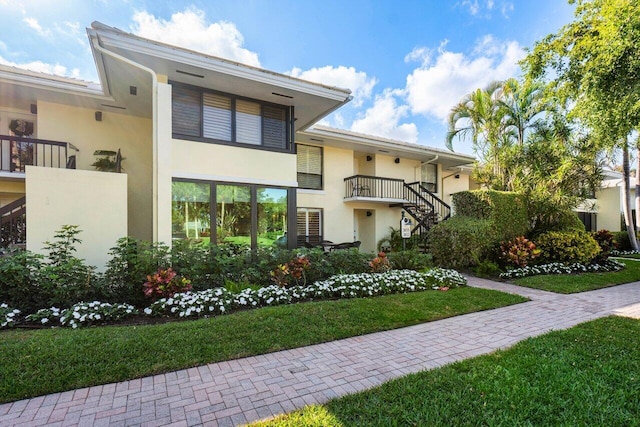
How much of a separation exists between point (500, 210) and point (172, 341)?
411 inches

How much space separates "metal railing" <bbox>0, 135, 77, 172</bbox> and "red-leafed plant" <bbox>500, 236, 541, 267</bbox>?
13.4 metres

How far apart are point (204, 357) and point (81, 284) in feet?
10.3

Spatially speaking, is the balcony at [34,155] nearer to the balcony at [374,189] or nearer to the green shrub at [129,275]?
the green shrub at [129,275]

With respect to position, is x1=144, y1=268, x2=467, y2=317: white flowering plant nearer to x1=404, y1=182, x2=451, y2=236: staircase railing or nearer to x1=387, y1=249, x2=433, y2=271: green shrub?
x1=387, y1=249, x2=433, y2=271: green shrub

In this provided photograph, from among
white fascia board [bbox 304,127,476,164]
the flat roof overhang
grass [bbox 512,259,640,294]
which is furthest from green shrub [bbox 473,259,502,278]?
the flat roof overhang

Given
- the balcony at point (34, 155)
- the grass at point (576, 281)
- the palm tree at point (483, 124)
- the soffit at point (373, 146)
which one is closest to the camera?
the grass at point (576, 281)

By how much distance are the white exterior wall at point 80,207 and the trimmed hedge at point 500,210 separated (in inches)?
429

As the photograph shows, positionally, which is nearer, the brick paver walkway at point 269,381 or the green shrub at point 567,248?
the brick paver walkway at point 269,381

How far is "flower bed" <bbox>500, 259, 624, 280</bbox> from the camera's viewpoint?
362 inches

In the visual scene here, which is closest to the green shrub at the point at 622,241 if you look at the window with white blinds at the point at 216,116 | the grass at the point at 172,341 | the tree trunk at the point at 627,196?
the tree trunk at the point at 627,196

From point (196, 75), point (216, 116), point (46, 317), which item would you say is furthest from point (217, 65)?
point (46, 317)

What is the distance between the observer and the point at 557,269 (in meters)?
9.60

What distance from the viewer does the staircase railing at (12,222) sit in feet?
23.1

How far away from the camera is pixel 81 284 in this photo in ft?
17.1
